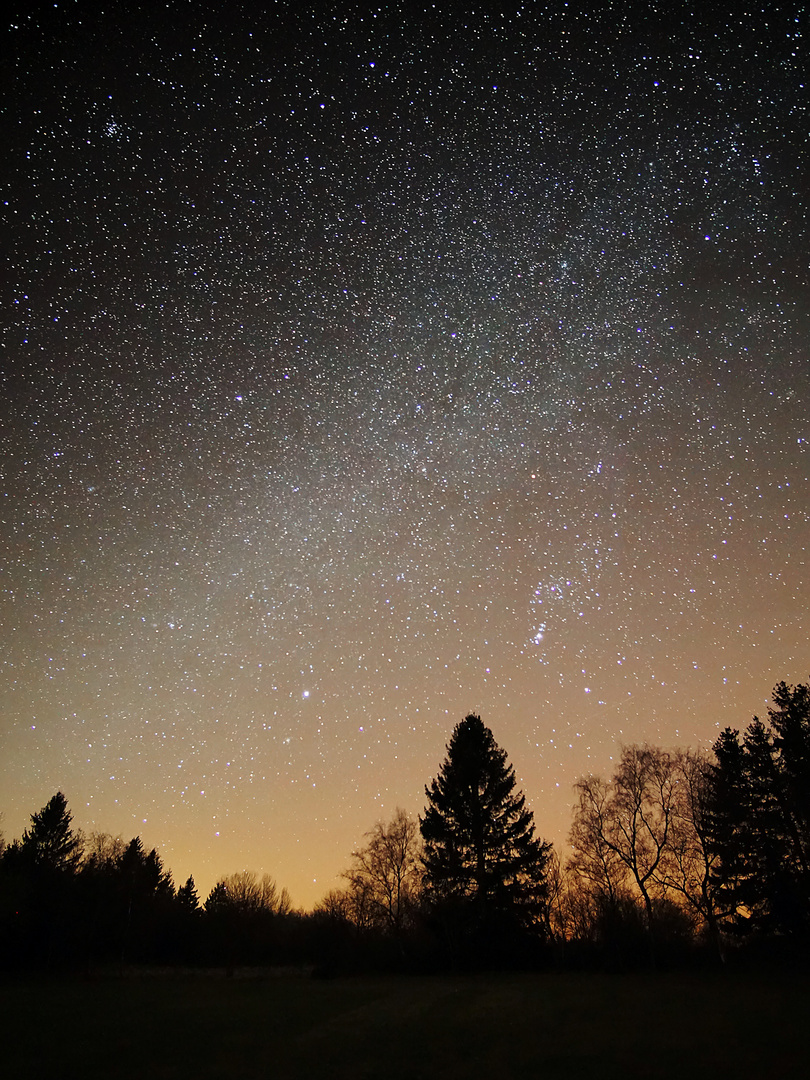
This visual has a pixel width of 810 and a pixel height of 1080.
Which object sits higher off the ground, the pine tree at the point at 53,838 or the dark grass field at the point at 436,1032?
the pine tree at the point at 53,838

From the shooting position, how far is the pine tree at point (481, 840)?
3195 cm

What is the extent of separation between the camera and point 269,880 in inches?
2852

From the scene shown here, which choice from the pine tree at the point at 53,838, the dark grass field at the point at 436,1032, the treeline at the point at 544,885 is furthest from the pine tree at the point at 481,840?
the pine tree at the point at 53,838

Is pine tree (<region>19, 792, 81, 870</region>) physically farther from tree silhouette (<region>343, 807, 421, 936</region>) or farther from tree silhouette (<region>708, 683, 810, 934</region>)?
tree silhouette (<region>708, 683, 810, 934</region>)

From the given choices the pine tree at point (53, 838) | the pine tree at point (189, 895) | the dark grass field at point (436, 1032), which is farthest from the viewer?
the pine tree at point (189, 895)

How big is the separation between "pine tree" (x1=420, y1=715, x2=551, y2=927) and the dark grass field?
783 cm

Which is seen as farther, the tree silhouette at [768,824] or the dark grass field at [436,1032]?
the tree silhouette at [768,824]

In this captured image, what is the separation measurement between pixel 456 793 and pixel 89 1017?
22.9m

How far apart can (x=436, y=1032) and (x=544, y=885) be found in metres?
20.7

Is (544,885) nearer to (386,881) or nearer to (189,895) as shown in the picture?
(386,881)

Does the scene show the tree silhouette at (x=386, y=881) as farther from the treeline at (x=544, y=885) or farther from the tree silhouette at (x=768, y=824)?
the tree silhouette at (x=768, y=824)

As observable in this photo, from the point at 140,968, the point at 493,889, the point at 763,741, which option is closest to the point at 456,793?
the point at 493,889

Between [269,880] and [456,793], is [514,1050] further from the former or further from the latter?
[269,880]

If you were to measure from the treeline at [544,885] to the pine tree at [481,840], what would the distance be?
0.27 ft
